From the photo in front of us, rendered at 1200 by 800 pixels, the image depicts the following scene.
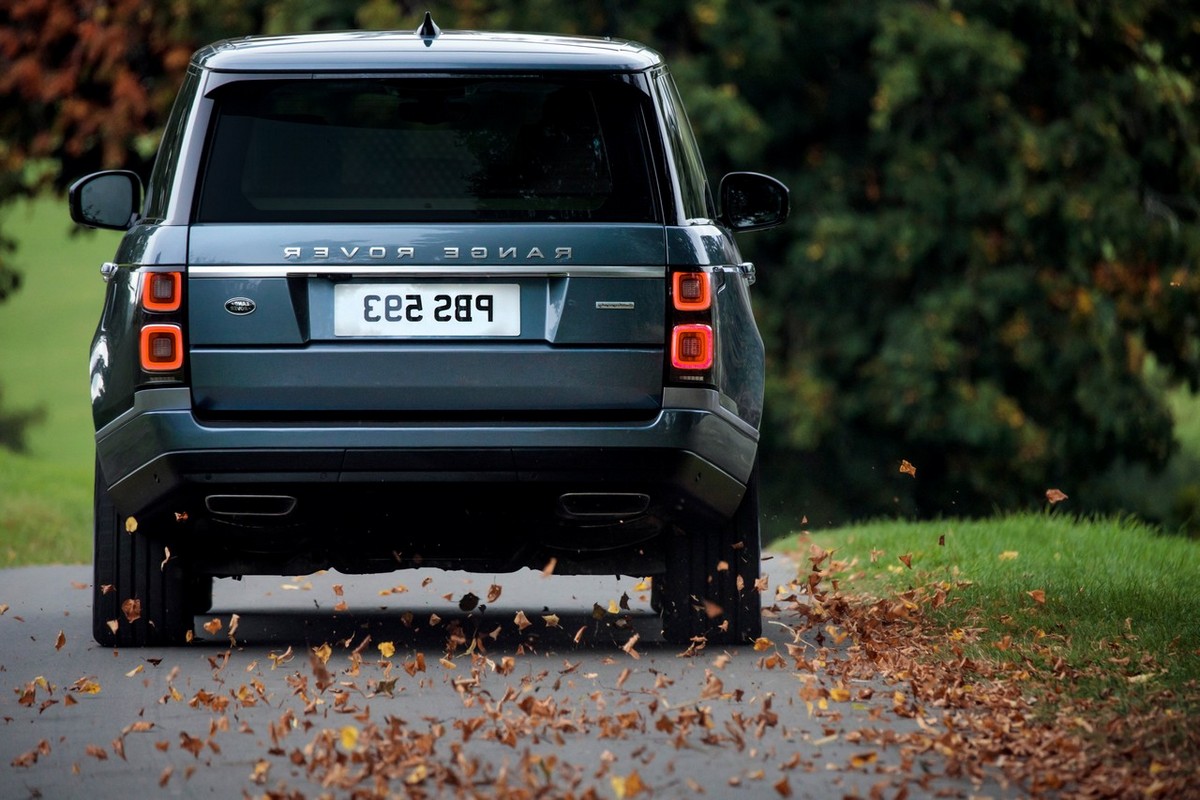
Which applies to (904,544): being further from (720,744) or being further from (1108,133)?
(1108,133)

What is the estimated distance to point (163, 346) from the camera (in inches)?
253

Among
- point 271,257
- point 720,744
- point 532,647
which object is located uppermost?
point 271,257

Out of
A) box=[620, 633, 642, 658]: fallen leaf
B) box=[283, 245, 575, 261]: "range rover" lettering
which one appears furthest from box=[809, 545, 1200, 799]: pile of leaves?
box=[283, 245, 575, 261]: "range rover" lettering

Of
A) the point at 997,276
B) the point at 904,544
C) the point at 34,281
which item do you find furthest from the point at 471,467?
the point at 34,281

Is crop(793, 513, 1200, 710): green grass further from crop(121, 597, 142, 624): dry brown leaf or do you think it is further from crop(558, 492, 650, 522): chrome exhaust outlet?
crop(121, 597, 142, 624): dry brown leaf

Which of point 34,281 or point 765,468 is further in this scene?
point 34,281

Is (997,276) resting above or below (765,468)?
above

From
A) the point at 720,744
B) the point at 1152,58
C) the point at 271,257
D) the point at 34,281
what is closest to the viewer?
the point at 720,744

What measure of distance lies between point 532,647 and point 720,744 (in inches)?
84.0

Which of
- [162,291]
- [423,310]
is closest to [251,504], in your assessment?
[162,291]

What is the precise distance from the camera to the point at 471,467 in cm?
645

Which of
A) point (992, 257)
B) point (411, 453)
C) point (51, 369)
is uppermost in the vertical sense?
point (411, 453)

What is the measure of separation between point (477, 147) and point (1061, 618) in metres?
2.80

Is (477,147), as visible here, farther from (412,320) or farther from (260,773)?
(260,773)
